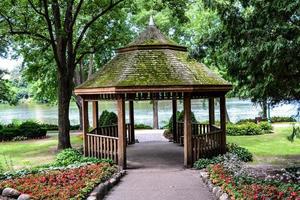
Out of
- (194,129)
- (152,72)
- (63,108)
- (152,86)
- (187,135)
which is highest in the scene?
(152,72)

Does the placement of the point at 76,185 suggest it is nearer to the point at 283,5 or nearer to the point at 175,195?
the point at 175,195

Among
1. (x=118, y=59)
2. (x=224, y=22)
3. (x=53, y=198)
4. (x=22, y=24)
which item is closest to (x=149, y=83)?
(x=118, y=59)

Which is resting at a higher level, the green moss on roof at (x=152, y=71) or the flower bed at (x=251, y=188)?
the green moss on roof at (x=152, y=71)

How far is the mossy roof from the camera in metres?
15.4

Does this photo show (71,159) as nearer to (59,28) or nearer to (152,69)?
(152,69)

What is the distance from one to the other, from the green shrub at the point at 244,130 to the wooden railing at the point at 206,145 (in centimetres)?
1074

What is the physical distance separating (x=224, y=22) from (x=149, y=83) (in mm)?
5131

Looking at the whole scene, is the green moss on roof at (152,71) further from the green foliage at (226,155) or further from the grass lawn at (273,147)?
the grass lawn at (273,147)

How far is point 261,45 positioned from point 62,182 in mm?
6712

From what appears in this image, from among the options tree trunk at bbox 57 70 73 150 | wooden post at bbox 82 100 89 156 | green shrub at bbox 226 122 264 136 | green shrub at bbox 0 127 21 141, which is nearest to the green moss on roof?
wooden post at bbox 82 100 89 156

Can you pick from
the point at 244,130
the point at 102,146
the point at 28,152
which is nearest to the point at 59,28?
the point at 28,152

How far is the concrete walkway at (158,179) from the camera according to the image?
11.2 m

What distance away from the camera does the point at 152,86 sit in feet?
49.4

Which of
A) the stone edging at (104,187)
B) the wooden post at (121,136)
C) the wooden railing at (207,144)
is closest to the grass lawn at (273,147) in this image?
the wooden railing at (207,144)
